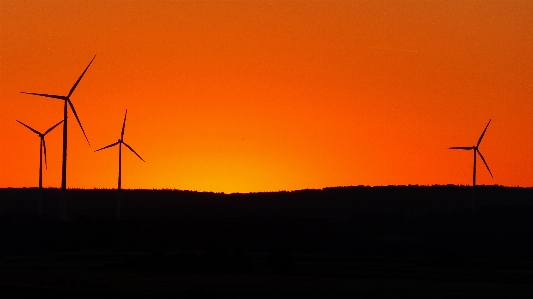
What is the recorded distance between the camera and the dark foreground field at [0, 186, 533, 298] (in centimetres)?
7375

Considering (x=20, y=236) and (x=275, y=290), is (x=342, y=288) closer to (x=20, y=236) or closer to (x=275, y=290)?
(x=275, y=290)

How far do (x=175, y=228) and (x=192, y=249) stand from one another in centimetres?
808

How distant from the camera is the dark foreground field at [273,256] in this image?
73.8 m

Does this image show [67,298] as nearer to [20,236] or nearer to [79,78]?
[79,78]

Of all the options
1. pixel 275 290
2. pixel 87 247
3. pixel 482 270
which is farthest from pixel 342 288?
pixel 87 247

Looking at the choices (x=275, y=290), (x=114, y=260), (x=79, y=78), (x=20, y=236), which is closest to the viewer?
(x=275, y=290)

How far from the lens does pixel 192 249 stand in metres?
126

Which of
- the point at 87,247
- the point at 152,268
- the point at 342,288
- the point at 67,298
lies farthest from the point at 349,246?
the point at 67,298

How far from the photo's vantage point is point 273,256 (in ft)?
303

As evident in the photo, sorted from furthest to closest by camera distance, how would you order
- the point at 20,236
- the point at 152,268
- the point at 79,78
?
the point at 20,236 < the point at 79,78 < the point at 152,268

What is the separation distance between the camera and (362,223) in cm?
14588

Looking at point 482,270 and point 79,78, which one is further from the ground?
point 79,78

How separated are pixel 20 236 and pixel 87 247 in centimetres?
635

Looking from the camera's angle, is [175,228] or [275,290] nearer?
[275,290]
